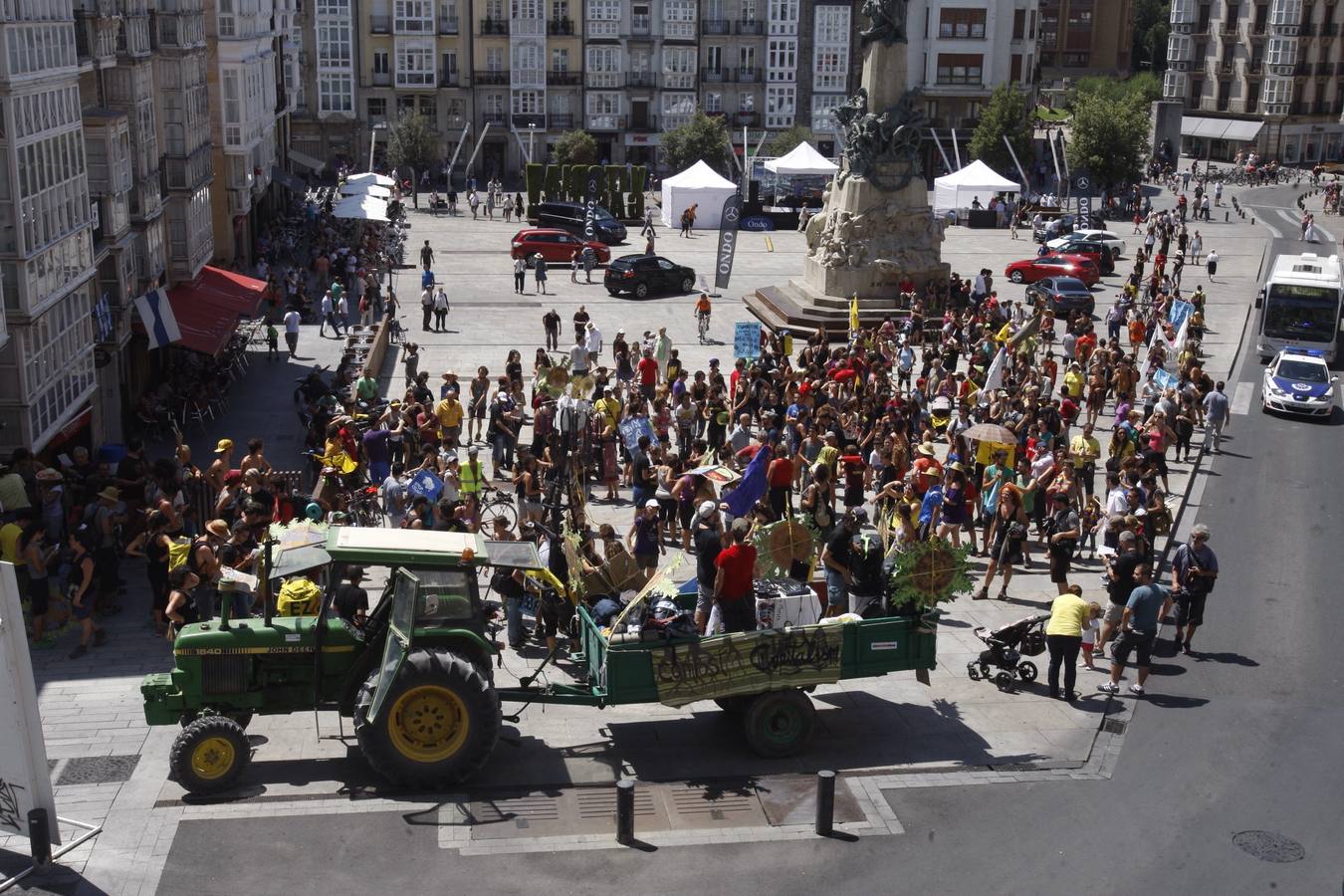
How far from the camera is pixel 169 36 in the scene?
3077 centimetres

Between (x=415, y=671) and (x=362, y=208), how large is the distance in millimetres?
36257

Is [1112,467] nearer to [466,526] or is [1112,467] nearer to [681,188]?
[466,526]

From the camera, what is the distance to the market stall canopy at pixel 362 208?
46.9m

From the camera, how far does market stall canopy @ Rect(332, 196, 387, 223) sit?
46875 mm

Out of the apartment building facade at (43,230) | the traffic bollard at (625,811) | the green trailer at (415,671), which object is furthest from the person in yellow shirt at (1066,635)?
the apartment building facade at (43,230)

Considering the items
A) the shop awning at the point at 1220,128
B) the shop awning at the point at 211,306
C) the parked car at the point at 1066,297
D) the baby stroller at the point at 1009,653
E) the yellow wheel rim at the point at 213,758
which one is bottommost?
the parked car at the point at 1066,297

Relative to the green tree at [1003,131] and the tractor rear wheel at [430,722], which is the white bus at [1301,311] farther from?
the green tree at [1003,131]

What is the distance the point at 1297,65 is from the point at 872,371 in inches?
2630

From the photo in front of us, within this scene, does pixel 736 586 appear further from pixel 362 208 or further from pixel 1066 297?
pixel 362 208

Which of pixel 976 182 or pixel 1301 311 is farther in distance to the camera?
pixel 976 182

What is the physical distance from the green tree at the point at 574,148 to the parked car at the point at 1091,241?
25689 mm

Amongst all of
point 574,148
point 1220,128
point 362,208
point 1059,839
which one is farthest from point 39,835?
point 1220,128

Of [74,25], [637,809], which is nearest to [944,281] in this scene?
[74,25]

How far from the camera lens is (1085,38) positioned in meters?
112
